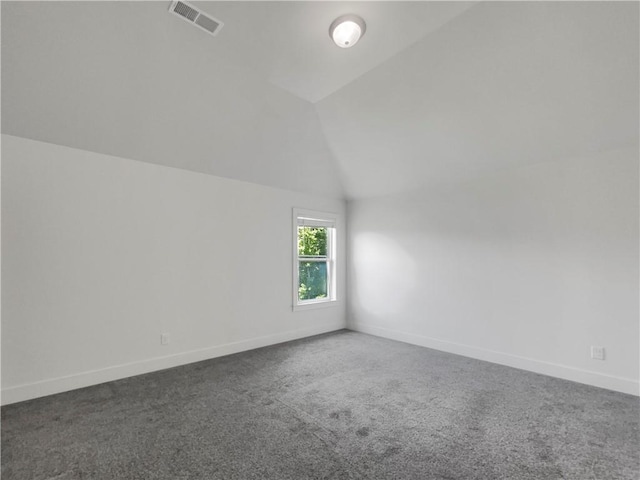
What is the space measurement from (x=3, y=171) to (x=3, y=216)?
393 mm

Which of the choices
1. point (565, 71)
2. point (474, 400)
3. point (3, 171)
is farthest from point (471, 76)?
point (3, 171)

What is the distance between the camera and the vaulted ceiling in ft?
7.57

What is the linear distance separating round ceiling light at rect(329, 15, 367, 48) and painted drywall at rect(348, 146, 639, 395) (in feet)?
7.92

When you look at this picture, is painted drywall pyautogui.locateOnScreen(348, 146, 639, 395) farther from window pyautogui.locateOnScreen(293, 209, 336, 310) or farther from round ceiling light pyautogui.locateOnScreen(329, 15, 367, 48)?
round ceiling light pyautogui.locateOnScreen(329, 15, 367, 48)

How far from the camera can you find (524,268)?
3564 millimetres

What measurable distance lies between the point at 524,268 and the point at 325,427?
2.82m

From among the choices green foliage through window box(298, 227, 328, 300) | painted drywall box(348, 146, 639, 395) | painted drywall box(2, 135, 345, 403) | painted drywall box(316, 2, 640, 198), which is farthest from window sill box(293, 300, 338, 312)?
painted drywall box(316, 2, 640, 198)

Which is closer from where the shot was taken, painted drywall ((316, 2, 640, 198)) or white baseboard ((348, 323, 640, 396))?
painted drywall ((316, 2, 640, 198))

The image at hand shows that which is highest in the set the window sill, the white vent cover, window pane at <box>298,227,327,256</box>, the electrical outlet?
the white vent cover

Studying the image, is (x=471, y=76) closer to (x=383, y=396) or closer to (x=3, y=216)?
(x=383, y=396)

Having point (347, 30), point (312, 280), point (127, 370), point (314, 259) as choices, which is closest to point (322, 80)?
point (347, 30)

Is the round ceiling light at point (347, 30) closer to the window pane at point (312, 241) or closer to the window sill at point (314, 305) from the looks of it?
the window pane at point (312, 241)

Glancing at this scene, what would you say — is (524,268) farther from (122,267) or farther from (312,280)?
(122,267)

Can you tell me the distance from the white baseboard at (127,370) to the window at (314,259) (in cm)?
66
